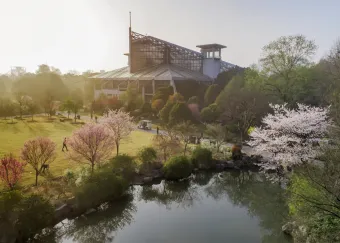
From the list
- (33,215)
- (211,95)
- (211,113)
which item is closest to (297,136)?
(211,113)

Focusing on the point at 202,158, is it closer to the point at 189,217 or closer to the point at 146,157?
the point at 146,157

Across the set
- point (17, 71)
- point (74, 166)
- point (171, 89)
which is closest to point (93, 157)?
point (74, 166)

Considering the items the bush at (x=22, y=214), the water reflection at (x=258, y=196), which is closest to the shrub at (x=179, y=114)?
the water reflection at (x=258, y=196)

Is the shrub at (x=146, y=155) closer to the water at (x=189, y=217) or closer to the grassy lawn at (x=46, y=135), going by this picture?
the water at (x=189, y=217)

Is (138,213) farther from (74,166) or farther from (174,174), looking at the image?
(74,166)

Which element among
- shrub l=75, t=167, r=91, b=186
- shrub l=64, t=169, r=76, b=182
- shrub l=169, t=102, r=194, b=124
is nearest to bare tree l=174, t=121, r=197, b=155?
shrub l=169, t=102, r=194, b=124

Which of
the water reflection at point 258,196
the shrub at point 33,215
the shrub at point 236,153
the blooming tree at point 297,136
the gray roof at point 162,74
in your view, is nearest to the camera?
the shrub at point 33,215
